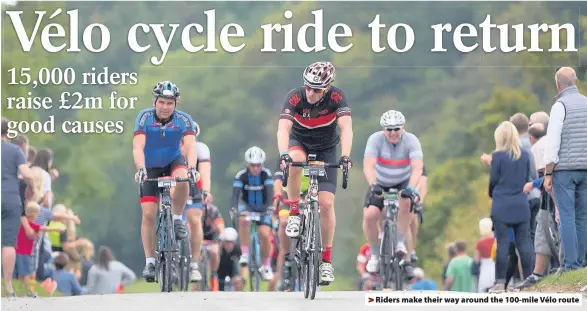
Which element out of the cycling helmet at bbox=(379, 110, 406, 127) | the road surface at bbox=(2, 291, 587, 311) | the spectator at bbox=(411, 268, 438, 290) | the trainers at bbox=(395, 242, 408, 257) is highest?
the cycling helmet at bbox=(379, 110, 406, 127)

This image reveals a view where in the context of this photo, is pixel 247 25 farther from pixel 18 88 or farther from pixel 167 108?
pixel 167 108

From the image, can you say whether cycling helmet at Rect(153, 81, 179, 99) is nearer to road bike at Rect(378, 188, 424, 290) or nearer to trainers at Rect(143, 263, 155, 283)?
trainers at Rect(143, 263, 155, 283)

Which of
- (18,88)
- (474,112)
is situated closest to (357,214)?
(474,112)

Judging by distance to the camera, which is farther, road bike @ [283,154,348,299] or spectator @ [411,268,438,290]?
spectator @ [411,268,438,290]

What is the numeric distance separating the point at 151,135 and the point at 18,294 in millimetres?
3366

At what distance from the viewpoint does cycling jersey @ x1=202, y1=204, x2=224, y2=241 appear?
23.7 m

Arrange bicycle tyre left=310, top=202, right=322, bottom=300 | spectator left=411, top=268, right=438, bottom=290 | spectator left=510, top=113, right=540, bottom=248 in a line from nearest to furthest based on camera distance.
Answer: bicycle tyre left=310, top=202, right=322, bottom=300 < spectator left=510, top=113, right=540, bottom=248 < spectator left=411, top=268, right=438, bottom=290

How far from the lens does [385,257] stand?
64.2ft

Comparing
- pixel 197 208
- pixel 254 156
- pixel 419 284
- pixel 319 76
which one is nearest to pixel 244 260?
pixel 254 156

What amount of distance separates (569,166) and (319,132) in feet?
8.30

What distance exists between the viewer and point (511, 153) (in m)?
18.4

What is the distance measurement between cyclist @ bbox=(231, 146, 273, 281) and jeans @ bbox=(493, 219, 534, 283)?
5238mm

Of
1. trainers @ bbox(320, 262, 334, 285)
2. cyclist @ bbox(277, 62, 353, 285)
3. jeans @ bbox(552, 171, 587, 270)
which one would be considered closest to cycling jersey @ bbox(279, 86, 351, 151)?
cyclist @ bbox(277, 62, 353, 285)

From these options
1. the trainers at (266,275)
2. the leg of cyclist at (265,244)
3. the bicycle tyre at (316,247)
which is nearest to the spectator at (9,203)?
the bicycle tyre at (316,247)
